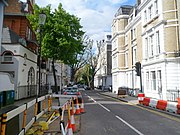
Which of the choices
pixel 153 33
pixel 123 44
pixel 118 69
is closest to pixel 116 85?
pixel 118 69

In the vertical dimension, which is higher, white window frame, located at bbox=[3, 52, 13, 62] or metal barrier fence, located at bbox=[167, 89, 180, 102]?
white window frame, located at bbox=[3, 52, 13, 62]

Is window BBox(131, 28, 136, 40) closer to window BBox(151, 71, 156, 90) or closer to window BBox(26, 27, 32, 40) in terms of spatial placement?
window BBox(151, 71, 156, 90)

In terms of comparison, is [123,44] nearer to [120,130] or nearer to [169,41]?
[169,41]

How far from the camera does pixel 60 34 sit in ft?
76.5

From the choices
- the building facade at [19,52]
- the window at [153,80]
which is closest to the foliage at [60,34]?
the building facade at [19,52]

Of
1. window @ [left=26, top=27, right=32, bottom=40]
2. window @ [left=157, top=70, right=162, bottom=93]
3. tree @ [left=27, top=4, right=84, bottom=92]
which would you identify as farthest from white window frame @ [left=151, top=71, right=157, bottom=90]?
window @ [left=26, top=27, right=32, bottom=40]

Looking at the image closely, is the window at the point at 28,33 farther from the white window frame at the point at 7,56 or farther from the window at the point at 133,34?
the window at the point at 133,34

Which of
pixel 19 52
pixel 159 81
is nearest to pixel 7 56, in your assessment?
pixel 19 52

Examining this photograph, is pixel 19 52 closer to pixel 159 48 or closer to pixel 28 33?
pixel 28 33

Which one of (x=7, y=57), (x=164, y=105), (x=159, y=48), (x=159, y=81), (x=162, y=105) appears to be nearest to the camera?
(x=164, y=105)

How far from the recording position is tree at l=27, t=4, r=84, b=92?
23078 millimetres

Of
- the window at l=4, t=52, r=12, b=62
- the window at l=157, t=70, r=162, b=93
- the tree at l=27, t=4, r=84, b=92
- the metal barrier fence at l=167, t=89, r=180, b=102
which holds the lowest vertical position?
the metal barrier fence at l=167, t=89, r=180, b=102

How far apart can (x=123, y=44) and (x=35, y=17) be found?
19.7 metres

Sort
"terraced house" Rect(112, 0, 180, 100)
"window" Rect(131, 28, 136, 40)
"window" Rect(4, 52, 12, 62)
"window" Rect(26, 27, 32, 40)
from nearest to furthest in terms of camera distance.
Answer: "terraced house" Rect(112, 0, 180, 100)
"window" Rect(4, 52, 12, 62)
"window" Rect(26, 27, 32, 40)
"window" Rect(131, 28, 136, 40)
